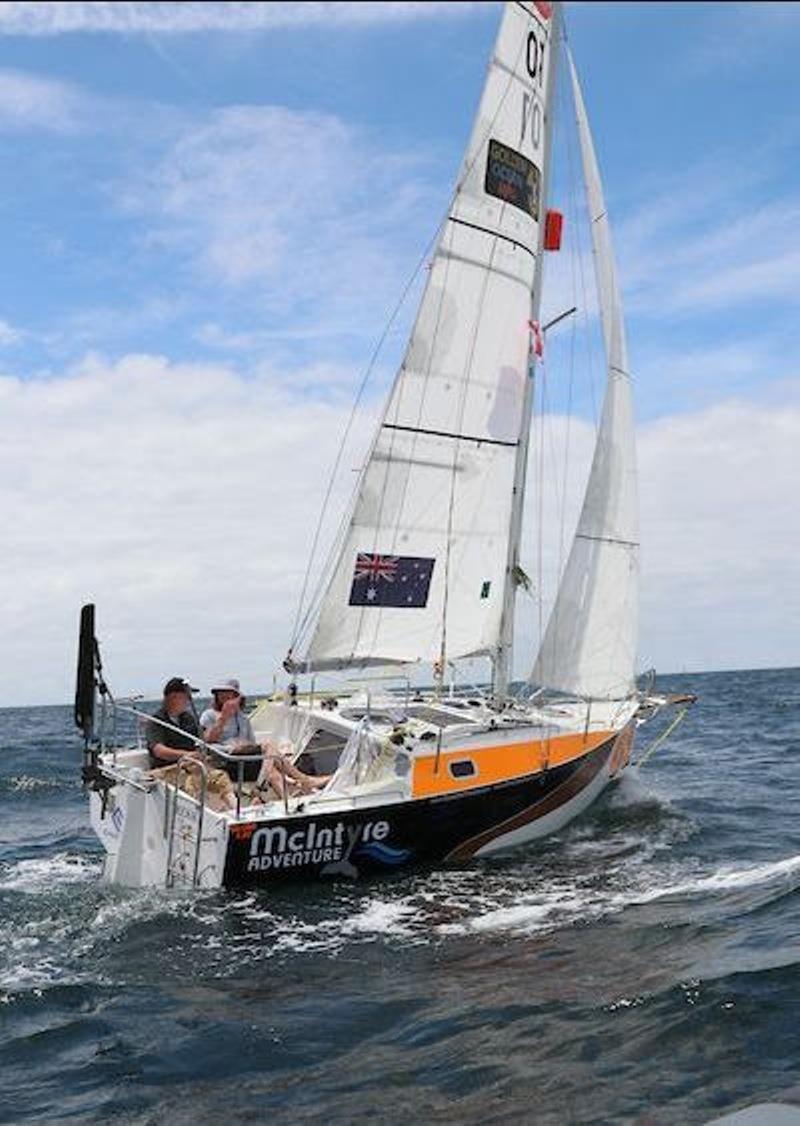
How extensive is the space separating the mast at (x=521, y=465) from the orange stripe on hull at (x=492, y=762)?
2.35m

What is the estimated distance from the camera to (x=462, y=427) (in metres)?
15.0

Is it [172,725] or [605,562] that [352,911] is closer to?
[172,725]

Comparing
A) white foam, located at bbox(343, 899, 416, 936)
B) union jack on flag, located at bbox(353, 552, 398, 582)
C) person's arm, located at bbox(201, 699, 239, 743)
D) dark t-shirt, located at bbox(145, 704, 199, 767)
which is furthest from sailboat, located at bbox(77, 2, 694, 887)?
white foam, located at bbox(343, 899, 416, 936)

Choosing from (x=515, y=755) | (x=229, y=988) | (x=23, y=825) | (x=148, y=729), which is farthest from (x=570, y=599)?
(x=23, y=825)

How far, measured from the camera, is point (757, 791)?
707 inches

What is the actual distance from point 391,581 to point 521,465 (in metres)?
2.66

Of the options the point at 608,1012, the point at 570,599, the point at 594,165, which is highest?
the point at 594,165

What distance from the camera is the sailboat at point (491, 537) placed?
13406 millimetres

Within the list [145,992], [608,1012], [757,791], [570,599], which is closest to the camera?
[608,1012]

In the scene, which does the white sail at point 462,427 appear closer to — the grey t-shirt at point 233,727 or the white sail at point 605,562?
the white sail at point 605,562

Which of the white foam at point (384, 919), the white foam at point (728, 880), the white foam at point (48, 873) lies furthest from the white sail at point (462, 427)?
the white foam at point (728, 880)

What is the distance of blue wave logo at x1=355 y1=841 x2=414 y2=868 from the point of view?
36.7ft

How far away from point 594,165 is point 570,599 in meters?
6.70

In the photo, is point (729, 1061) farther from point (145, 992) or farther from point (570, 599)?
point (570, 599)
